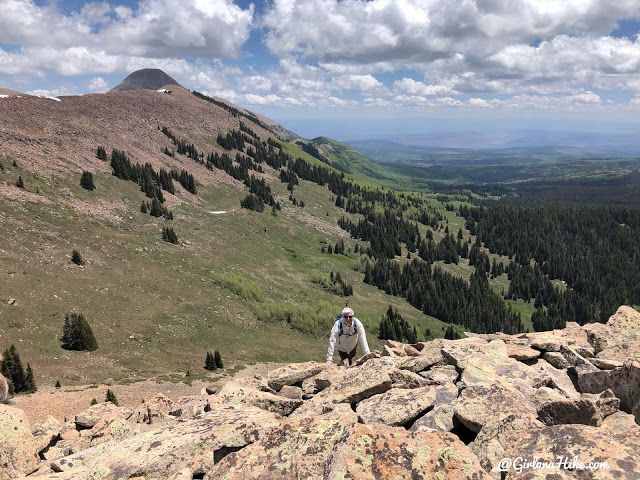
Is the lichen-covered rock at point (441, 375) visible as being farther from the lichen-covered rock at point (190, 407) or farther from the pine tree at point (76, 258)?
the pine tree at point (76, 258)

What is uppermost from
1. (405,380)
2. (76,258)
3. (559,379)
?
(405,380)

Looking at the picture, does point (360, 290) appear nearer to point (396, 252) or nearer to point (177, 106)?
point (396, 252)

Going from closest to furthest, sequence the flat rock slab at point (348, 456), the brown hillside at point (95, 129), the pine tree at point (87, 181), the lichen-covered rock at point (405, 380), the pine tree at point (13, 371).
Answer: the flat rock slab at point (348, 456) < the lichen-covered rock at point (405, 380) < the pine tree at point (13, 371) < the pine tree at point (87, 181) < the brown hillside at point (95, 129)

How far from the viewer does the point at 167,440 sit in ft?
36.3

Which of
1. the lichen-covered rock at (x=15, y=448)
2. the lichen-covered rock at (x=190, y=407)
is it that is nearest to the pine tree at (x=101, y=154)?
the lichen-covered rock at (x=190, y=407)

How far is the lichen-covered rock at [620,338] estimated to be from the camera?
16.5m

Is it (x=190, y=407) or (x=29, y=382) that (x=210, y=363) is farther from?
(x=190, y=407)

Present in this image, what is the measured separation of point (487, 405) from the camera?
36.1 feet

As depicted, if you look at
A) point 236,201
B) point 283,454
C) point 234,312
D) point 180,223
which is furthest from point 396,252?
point 283,454

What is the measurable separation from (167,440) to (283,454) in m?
4.60

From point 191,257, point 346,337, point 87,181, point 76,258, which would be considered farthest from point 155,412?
point 87,181

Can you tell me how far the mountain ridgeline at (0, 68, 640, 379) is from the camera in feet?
159

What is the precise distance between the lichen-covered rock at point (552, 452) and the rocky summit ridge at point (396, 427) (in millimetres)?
26

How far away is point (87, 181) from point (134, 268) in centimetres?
3354
